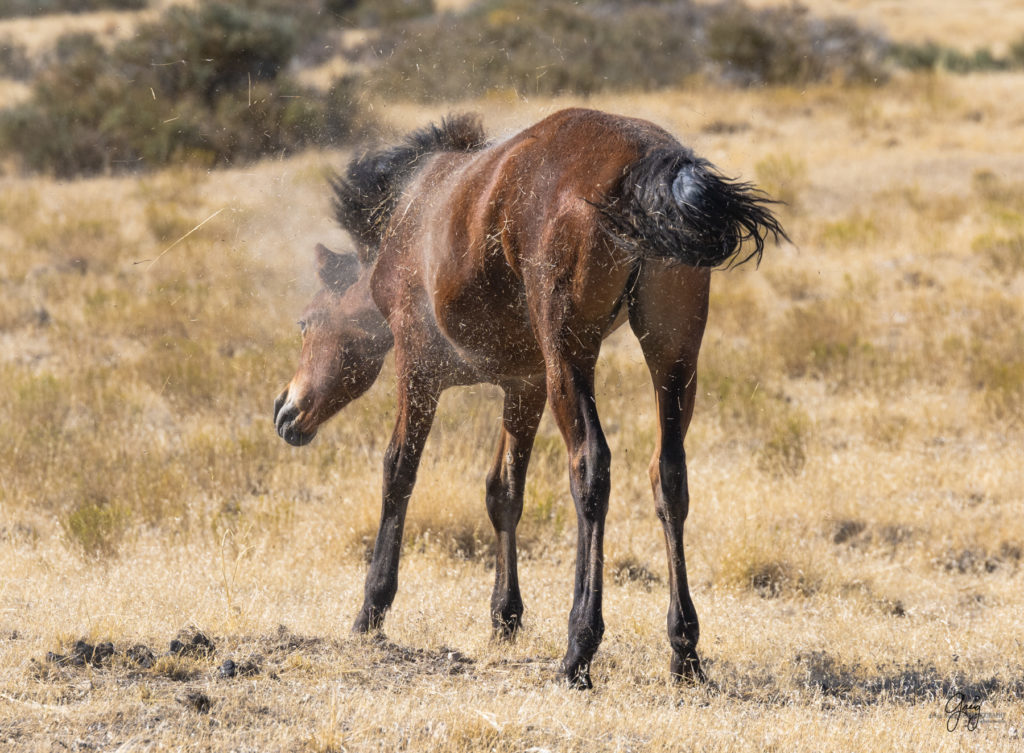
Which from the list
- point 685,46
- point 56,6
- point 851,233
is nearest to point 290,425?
point 851,233

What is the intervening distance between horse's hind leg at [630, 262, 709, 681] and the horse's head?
168 cm

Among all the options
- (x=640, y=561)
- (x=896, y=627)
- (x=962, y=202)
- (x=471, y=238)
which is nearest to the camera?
(x=471, y=238)

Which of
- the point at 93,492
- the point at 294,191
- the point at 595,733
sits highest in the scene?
the point at 294,191

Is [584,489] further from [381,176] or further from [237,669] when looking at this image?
[381,176]

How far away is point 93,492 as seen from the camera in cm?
696

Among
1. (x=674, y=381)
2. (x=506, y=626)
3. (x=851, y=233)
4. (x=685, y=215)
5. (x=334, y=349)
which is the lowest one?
(x=506, y=626)

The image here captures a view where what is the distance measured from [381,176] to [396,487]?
1442 millimetres

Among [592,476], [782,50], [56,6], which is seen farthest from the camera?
[56,6]

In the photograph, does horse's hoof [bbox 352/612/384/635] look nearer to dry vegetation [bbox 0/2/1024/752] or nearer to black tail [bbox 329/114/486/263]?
dry vegetation [bbox 0/2/1024/752]

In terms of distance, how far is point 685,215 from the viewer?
3709 mm

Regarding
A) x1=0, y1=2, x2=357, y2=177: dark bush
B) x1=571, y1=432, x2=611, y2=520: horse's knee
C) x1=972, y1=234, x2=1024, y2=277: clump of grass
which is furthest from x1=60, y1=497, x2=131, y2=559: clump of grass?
x1=972, y1=234, x2=1024, y2=277: clump of grass

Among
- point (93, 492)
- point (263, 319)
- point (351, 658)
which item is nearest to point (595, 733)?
point (351, 658)

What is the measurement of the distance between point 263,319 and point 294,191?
1862 millimetres

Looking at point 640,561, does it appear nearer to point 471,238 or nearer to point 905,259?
point 471,238
